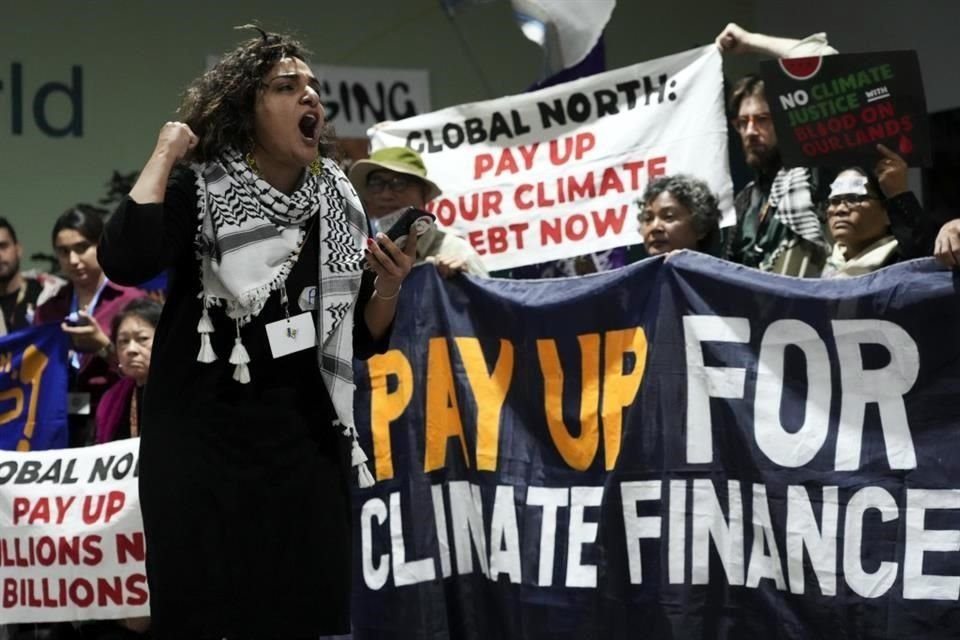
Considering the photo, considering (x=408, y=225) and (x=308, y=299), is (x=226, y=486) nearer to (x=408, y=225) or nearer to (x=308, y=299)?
(x=308, y=299)

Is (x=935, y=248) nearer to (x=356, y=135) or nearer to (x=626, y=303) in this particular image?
(x=626, y=303)

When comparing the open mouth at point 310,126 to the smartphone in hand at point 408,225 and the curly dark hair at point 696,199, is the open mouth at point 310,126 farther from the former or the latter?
the curly dark hair at point 696,199

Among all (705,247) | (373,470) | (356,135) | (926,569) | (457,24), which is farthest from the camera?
(457,24)

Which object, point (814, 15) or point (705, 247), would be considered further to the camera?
point (814, 15)

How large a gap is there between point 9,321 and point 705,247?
3138 millimetres

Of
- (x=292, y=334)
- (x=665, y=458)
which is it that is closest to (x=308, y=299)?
(x=292, y=334)

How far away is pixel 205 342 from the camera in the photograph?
326 cm

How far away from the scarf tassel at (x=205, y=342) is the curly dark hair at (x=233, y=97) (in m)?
0.37

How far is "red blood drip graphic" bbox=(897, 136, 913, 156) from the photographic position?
15.1 ft

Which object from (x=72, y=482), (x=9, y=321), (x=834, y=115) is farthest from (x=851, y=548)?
(x=9, y=321)

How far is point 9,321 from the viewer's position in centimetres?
695

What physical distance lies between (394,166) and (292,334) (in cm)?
270

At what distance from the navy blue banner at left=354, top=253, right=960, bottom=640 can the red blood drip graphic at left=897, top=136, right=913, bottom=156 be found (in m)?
0.41

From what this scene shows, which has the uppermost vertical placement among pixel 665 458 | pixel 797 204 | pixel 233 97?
pixel 233 97
